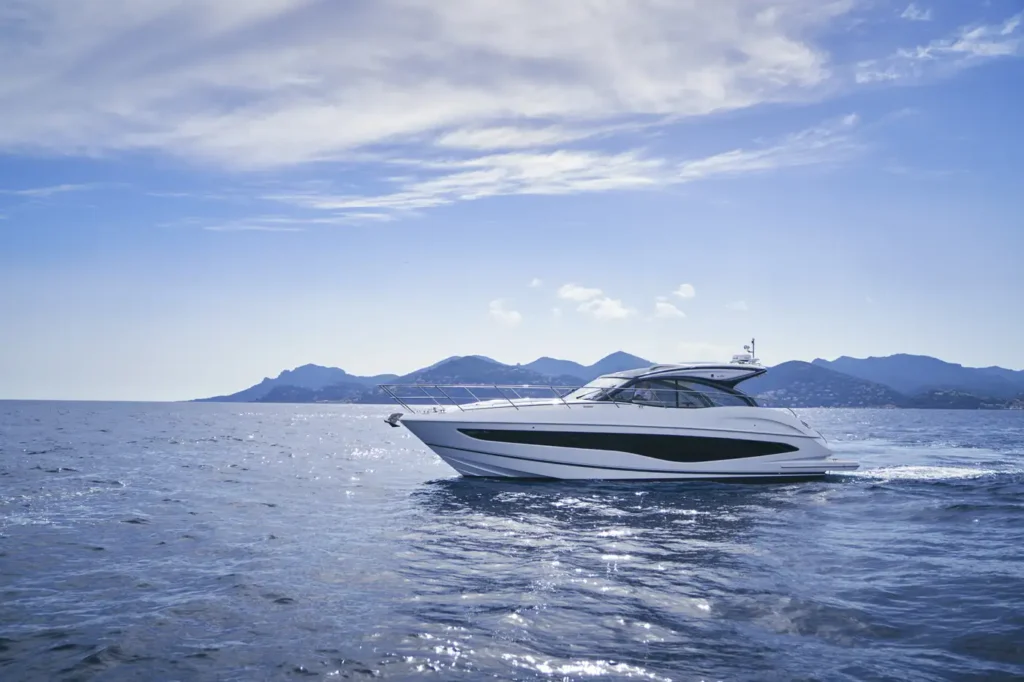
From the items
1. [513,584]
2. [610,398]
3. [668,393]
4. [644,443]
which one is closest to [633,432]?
[644,443]

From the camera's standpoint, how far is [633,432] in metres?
18.8

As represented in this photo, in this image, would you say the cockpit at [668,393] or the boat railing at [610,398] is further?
the cockpit at [668,393]

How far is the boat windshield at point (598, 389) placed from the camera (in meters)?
19.4

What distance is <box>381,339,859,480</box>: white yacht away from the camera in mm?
18609

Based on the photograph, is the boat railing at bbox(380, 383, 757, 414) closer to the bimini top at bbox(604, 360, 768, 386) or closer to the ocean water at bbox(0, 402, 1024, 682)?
the bimini top at bbox(604, 360, 768, 386)

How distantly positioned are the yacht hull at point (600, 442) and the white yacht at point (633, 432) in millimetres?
28

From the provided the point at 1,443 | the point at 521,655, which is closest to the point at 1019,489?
the point at 521,655

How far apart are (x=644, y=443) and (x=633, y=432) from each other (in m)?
0.46

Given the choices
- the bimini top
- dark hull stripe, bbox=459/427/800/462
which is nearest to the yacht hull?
dark hull stripe, bbox=459/427/800/462

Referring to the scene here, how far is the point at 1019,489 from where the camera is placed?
17906 millimetres

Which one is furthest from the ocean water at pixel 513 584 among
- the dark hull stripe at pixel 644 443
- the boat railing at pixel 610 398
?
the boat railing at pixel 610 398

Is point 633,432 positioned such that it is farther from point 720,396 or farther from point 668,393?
point 720,396

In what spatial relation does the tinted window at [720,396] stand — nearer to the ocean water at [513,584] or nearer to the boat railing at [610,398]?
the boat railing at [610,398]

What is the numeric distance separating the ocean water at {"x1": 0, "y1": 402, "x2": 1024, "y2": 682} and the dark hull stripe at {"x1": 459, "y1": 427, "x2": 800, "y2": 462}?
1467 mm
